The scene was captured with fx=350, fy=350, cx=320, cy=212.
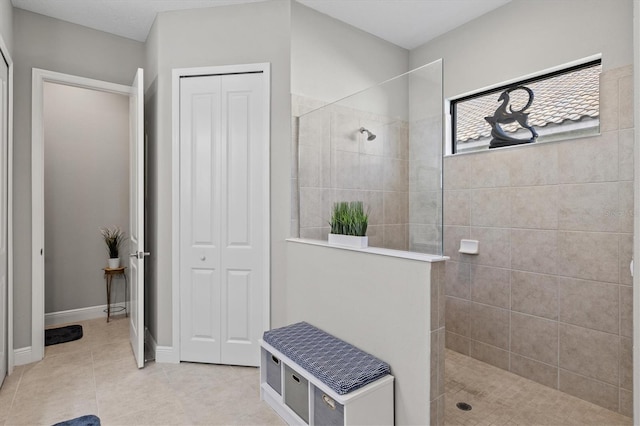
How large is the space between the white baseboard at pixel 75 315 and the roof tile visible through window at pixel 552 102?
4124 millimetres

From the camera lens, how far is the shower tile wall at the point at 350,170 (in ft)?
6.49

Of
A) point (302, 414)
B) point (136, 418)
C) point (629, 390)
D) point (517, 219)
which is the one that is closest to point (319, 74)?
point (517, 219)

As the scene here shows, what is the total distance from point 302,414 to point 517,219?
6.44 feet

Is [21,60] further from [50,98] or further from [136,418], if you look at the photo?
[136,418]

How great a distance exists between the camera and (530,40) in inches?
100

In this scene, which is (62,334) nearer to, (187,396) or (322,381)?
(187,396)

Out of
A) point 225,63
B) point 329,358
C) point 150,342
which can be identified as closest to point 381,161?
point 329,358

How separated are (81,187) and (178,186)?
188 centimetres

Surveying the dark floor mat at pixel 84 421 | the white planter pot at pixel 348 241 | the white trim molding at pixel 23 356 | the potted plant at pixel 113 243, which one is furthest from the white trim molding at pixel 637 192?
the potted plant at pixel 113 243

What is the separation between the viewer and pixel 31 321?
9.03 ft

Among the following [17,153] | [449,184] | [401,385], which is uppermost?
[17,153]

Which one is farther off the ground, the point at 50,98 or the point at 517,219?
the point at 50,98

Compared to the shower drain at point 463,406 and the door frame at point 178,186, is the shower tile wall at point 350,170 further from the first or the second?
the shower drain at point 463,406

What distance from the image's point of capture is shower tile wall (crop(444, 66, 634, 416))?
2.05 m
